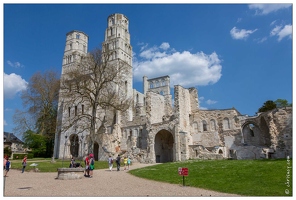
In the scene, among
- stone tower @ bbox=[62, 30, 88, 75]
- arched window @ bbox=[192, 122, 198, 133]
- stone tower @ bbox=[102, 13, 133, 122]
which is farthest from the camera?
stone tower @ bbox=[62, 30, 88, 75]

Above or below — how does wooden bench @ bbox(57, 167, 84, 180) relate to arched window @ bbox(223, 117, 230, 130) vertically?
below

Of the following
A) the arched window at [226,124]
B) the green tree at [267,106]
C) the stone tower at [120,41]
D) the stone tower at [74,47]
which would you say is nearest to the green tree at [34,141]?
the stone tower at [74,47]

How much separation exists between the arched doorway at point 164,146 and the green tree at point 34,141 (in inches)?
835

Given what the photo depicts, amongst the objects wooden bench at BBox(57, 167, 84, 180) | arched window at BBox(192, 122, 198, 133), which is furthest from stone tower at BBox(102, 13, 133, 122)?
wooden bench at BBox(57, 167, 84, 180)

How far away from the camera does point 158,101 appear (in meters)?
35.4

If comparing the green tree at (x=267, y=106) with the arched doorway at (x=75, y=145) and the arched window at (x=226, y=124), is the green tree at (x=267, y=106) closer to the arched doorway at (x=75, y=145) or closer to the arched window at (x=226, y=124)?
the arched window at (x=226, y=124)

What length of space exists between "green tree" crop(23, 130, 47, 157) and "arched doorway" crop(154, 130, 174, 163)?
21.2m

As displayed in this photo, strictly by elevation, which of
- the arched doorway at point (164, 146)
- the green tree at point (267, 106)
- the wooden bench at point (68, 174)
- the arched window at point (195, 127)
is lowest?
the wooden bench at point (68, 174)

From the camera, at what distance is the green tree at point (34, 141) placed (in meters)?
37.9

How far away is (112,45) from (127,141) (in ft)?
71.6

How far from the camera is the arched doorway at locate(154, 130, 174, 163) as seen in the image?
99.8 ft

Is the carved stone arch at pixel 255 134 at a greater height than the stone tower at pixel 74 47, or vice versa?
the stone tower at pixel 74 47

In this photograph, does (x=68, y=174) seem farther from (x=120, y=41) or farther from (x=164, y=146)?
(x=120, y=41)

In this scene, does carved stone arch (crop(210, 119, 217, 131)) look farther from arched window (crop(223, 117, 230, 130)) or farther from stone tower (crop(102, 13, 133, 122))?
stone tower (crop(102, 13, 133, 122))
